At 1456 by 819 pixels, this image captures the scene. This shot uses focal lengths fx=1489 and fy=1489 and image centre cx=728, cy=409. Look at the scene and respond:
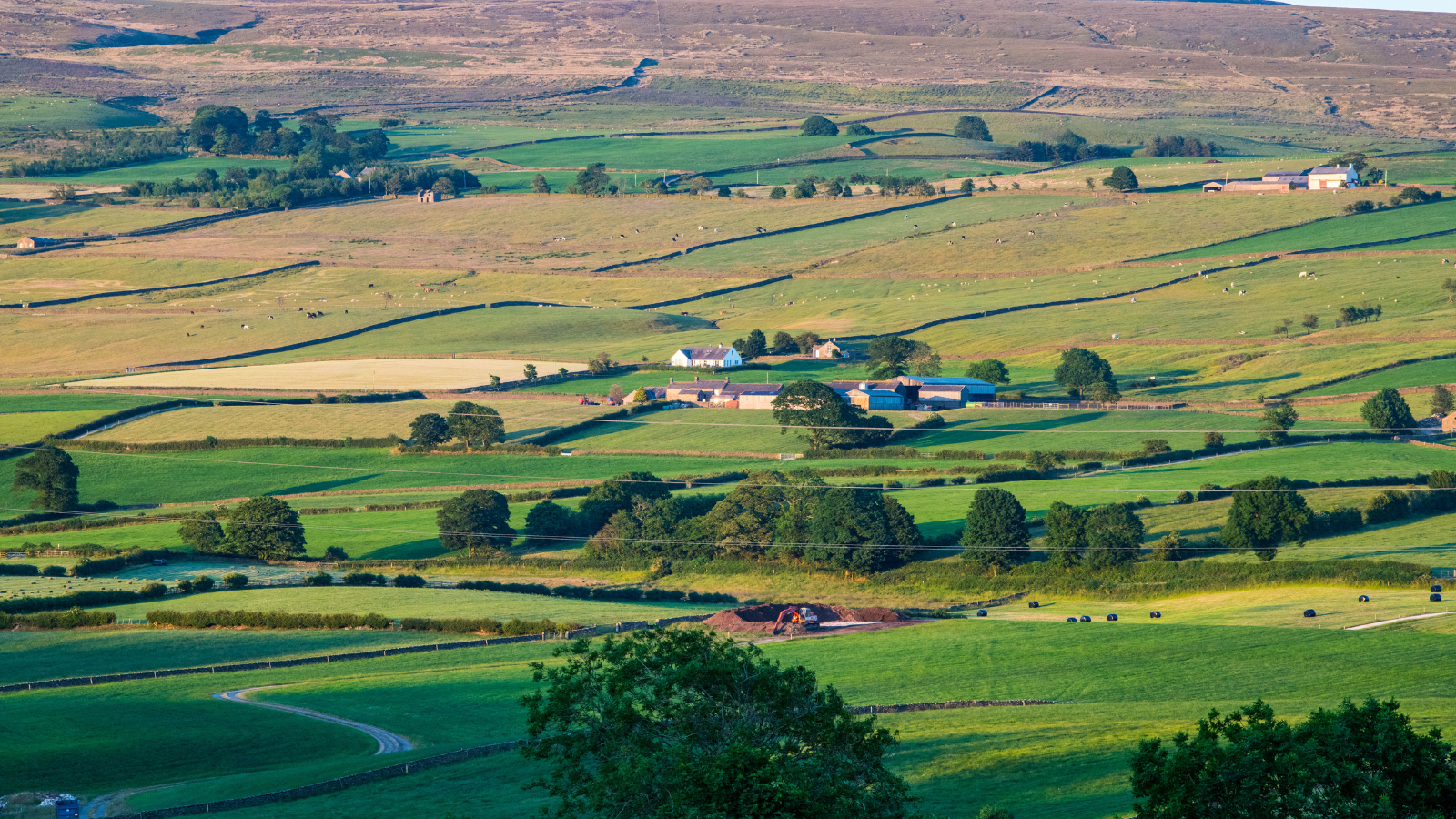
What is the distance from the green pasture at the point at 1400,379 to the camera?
10306cm

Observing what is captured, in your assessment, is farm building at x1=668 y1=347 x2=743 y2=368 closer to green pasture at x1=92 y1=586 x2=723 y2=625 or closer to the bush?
green pasture at x1=92 y1=586 x2=723 y2=625

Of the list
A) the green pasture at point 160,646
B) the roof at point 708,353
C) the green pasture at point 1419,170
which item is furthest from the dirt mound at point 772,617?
the green pasture at point 1419,170

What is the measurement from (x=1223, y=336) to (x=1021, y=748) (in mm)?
93234

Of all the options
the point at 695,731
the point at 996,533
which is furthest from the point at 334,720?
the point at 996,533

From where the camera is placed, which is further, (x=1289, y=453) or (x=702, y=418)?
(x=702, y=418)

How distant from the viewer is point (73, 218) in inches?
7589

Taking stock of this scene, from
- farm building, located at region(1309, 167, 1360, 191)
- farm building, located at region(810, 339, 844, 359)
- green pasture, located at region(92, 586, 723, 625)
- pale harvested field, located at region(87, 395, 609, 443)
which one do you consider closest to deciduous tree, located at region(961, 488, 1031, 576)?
green pasture, located at region(92, 586, 723, 625)

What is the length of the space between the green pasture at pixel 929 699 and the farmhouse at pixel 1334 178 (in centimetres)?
13213

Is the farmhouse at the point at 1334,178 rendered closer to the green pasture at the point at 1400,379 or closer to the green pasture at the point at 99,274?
the green pasture at the point at 1400,379

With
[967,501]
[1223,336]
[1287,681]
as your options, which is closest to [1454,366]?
[1223,336]

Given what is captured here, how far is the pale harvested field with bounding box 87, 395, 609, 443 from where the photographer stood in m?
106

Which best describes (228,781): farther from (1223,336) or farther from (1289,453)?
(1223,336)

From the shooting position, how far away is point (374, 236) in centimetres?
19062

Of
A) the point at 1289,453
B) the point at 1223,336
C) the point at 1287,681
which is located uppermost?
the point at 1223,336
